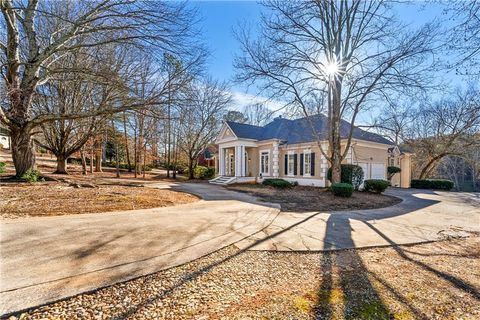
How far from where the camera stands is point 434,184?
18922 millimetres

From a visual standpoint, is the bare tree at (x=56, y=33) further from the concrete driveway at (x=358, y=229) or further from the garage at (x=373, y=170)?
the garage at (x=373, y=170)

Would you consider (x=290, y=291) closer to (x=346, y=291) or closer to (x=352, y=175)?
(x=346, y=291)

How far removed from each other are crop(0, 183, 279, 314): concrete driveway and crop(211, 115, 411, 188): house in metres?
10.5

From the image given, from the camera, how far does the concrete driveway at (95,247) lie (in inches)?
104

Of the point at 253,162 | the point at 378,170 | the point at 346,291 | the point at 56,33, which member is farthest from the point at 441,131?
the point at 56,33

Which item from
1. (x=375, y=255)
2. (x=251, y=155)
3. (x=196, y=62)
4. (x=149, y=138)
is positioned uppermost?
(x=196, y=62)

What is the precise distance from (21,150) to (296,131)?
17099mm

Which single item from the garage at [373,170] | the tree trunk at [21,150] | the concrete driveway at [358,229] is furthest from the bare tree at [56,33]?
the garage at [373,170]

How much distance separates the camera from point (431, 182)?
1898 cm

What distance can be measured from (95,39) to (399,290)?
38.6ft

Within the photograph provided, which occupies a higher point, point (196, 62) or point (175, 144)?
point (196, 62)

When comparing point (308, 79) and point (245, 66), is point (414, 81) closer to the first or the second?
point (308, 79)

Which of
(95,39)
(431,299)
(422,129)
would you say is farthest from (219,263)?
(422,129)

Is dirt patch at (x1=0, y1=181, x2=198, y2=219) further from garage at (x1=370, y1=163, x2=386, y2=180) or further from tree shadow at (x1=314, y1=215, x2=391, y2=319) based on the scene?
garage at (x1=370, y1=163, x2=386, y2=180)
